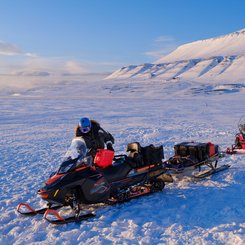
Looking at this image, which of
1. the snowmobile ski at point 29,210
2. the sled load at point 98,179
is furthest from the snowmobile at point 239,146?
the snowmobile ski at point 29,210

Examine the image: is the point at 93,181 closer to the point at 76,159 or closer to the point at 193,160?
the point at 76,159

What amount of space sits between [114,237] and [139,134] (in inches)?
372

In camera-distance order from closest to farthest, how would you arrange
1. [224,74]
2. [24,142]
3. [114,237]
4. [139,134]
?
1. [114,237]
2. [24,142]
3. [139,134]
4. [224,74]

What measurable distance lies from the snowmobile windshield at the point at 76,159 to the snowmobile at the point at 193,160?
216cm

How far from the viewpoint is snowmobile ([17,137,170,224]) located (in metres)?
5.23

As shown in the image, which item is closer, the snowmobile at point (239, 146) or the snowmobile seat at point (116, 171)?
the snowmobile seat at point (116, 171)

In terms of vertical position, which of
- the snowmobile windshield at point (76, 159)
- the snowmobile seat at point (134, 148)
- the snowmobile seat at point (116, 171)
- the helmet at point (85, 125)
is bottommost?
the snowmobile seat at point (116, 171)

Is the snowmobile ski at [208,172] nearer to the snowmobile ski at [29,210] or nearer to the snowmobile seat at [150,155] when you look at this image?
the snowmobile seat at [150,155]

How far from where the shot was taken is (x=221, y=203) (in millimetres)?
5816

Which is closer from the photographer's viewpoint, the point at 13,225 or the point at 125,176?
the point at 13,225

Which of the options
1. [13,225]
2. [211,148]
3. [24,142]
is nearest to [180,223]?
[13,225]

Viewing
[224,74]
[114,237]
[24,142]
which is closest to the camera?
[114,237]

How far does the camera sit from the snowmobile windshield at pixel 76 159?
5352 mm

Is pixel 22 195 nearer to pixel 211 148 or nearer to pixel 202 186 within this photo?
pixel 202 186
